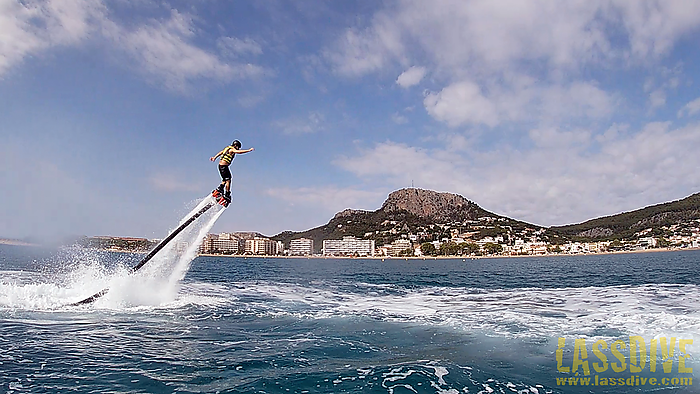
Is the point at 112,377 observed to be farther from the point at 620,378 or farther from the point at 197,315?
the point at 620,378

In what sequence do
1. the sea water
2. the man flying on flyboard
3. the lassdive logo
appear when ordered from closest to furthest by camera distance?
the sea water → the lassdive logo → the man flying on flyboard

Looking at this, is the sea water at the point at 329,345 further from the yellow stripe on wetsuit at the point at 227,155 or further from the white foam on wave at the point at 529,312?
the yellow stripe on wetsuit at the point at 227,155

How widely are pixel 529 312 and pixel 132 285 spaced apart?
2164cm

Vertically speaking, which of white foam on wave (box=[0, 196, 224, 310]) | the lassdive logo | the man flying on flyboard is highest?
the man flying on flyboard

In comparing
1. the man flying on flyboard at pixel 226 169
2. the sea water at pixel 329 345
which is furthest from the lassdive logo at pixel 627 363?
the man flying on flyboard at pixel 226 169

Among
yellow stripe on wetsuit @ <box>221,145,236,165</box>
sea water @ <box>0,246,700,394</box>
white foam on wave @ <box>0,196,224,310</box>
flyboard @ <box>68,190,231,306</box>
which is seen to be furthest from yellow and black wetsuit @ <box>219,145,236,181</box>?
sea water @ <box>0,246,700,394</box>

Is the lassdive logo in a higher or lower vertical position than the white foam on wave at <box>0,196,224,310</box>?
lower

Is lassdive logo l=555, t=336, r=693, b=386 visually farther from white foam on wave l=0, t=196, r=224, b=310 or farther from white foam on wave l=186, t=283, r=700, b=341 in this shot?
white foam on wave l=0, t=196, r=224, b=310

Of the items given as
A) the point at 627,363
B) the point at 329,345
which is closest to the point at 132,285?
the point at 329,345

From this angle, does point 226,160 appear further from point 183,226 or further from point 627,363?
point 627,363

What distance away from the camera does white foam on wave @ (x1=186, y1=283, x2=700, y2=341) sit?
16555 millimetres

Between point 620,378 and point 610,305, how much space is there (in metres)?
15.1

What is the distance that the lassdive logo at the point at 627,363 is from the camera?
10.7 metres

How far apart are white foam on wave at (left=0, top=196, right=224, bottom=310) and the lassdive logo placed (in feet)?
51.6
